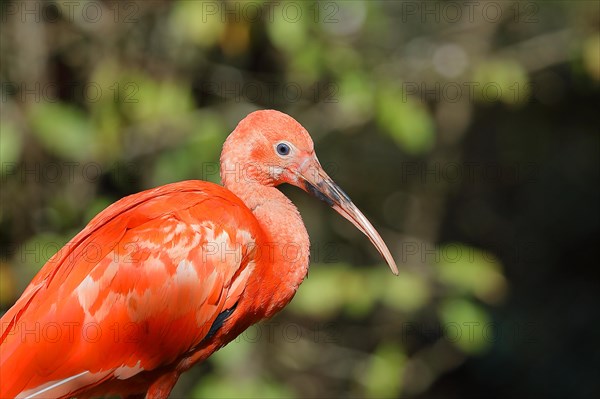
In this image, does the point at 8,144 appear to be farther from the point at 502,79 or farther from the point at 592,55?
the point at 592,55

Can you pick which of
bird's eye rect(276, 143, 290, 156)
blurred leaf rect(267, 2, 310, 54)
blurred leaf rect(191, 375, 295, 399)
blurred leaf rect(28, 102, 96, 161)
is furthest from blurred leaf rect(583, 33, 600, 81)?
blurred leaf rect(28, 102, 96, 161)

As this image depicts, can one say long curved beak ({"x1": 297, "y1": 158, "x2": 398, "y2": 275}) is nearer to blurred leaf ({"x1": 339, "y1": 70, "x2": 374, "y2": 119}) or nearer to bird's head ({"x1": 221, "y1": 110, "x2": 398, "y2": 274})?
bird's head ({"x1": 221, "y1": 110, "x2": 398, "y2": 274})

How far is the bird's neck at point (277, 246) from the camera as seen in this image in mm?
3678

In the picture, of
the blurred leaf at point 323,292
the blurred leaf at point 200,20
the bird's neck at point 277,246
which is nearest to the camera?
the bird's neck at point 277,246

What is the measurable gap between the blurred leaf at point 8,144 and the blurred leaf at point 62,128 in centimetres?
13

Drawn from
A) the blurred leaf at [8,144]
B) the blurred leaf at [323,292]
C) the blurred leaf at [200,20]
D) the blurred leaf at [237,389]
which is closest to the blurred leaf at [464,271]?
the blurred leaf at [323,292]

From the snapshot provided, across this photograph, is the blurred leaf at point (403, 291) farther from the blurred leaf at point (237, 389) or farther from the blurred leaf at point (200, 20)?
the blurred leaf at point (200, 20)

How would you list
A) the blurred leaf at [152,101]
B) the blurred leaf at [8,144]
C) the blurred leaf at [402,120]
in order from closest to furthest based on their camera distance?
the blurred leaf at [8,144] < the blurred leaf at [402,120] < the blurred leaf at [152,101]

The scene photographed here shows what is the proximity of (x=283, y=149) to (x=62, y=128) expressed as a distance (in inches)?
59.9

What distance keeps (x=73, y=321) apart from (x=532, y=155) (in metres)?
6.51

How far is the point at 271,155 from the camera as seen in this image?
12.8ft

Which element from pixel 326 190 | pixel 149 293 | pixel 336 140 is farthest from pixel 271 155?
pixel 336 140

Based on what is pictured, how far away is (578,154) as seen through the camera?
8.80 m

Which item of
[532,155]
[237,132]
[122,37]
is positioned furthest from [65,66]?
[532,155]
